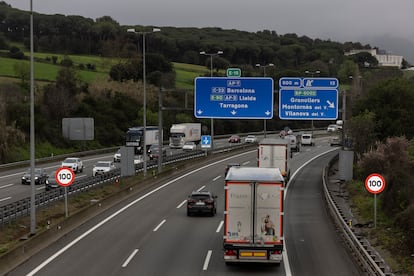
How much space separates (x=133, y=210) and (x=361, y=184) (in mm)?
19671

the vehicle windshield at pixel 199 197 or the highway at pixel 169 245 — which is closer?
the highway at pixel 169 245

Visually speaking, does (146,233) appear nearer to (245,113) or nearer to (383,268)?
(383,268)

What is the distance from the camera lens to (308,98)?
4269cm

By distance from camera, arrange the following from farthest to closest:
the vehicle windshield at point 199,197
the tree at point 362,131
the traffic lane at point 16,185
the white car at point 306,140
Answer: the white car at point 306,140 → the tree at point 362,131 → the traffic lane at point 16,185 → the vehicle windshield at point 199,197

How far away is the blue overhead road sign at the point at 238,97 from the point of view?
1715 inches

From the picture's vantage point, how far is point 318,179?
56.9 meters

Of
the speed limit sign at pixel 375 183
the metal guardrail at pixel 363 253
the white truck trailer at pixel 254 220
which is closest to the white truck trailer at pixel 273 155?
the metal guardrail at pixel 363 253

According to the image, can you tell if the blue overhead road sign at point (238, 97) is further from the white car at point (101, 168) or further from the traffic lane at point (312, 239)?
the white car at point (101, 168)

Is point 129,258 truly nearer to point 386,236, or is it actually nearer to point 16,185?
point 386,236

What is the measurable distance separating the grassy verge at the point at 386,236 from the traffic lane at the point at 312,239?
128 centimetres

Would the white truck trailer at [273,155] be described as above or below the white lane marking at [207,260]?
above

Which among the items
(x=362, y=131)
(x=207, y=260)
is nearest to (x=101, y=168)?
(x=362, y=131)

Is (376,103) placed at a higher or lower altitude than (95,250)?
higher

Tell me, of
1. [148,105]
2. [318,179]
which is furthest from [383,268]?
[148,105]
